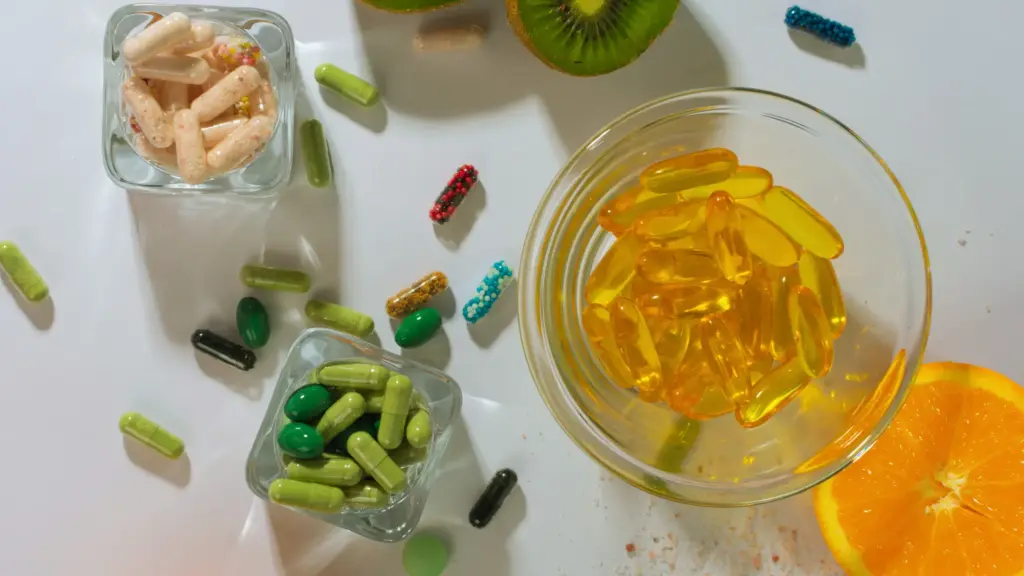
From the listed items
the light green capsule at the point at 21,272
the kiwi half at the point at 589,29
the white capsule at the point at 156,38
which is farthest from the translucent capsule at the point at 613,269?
the light green capsule at the point at 21,272

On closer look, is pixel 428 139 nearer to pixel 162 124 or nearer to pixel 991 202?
pixel 162 124

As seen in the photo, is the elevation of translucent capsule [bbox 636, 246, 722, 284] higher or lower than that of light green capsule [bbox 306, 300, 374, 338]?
higher

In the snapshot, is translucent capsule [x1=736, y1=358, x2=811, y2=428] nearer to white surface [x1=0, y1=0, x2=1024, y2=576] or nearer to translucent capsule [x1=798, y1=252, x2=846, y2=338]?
translucent capsule [x1=798, y1=252, x2=846, y2=338]

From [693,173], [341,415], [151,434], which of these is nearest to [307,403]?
[341,415]

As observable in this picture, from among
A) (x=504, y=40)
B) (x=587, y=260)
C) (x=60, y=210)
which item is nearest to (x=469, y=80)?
(x=504, y=40)

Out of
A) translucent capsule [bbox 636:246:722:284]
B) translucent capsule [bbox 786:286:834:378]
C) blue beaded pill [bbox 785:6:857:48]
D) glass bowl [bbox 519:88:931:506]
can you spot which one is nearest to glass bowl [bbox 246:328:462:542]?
glass bowl [bbox 519:88:931:506]

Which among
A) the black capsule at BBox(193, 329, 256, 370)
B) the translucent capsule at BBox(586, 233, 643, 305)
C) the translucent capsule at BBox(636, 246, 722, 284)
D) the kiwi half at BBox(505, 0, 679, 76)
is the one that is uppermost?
the kiwi half at BBox(505, 0, 679, 76)

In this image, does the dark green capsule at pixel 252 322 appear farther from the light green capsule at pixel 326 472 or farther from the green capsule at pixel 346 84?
the green capsule at pixel 346 84
